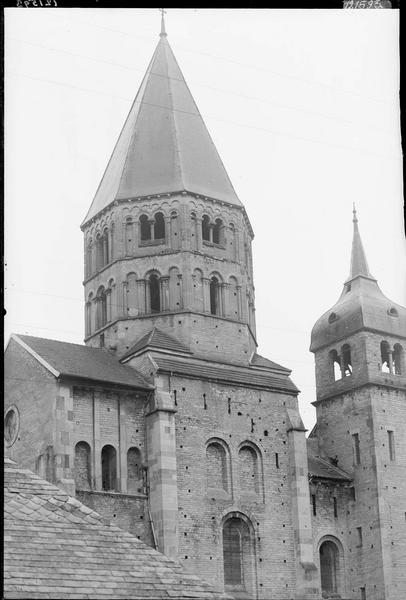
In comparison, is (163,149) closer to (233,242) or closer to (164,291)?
(233,242)

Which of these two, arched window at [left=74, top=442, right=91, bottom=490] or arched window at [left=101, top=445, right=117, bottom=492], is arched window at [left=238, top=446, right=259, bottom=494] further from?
arched window at [left=74, top=442, right=91, bottom=490]

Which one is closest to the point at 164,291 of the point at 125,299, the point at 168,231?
the point at 125,299

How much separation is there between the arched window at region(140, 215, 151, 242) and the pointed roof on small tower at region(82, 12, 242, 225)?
3.48ft

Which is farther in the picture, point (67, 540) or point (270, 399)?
point (270, 399)

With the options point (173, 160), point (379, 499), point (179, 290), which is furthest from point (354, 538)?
point (173, 160)

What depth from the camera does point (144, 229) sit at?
165ft

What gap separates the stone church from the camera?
42812mm

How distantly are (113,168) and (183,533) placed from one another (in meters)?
18.1

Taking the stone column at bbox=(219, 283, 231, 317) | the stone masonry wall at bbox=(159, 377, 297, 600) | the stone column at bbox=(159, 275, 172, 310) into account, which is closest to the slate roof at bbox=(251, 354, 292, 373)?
the stone masonry wall at bbox=(159, 377, 297, 600)

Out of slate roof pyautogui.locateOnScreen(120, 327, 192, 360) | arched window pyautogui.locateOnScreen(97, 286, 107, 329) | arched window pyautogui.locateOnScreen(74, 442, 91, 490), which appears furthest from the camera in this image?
arched window pyautogui.locateOnScreen(97, 286, 107, 329)

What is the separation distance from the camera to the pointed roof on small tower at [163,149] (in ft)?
166

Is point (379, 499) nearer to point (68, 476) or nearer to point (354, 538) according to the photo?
point (354, 538)

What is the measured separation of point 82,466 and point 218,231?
13764mm

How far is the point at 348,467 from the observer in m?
52.9
